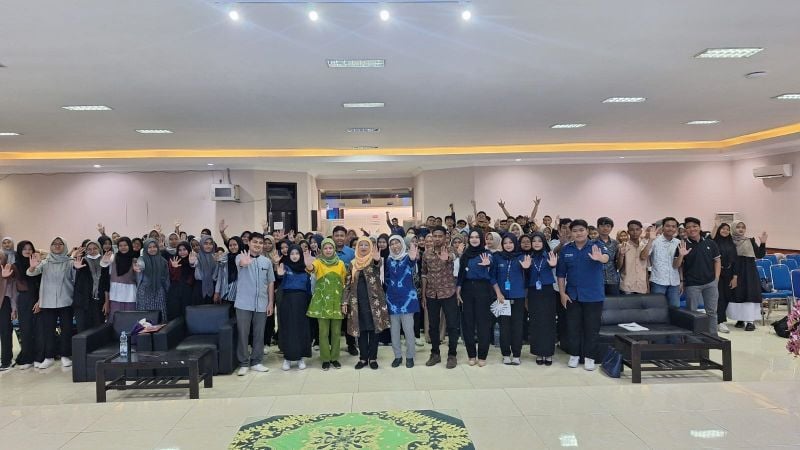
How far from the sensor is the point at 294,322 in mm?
5801

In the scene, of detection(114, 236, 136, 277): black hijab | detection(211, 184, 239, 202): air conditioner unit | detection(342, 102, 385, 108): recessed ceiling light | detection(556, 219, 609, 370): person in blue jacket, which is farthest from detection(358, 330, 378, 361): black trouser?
detection(211, 184, 239, 202): air conditioner unit

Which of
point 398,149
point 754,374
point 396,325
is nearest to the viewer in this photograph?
point 754,374

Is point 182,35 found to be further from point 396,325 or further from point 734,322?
point 734,322

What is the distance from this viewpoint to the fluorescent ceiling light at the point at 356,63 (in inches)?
199

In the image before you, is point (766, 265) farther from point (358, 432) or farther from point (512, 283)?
point (358, 432)

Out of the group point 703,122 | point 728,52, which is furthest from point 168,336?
point 703,122

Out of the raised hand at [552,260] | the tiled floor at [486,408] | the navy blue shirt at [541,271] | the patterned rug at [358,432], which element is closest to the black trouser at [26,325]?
the tiled floor at [486,408]

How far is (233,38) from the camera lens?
14.3 ft

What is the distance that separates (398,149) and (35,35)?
8.31 meters

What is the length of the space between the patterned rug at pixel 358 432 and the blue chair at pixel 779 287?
6760 mm

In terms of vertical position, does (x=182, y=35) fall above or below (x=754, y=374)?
above

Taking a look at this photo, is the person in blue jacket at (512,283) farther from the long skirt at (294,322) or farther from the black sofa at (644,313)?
the long skirt at (294,322)

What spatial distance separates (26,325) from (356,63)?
538 cm

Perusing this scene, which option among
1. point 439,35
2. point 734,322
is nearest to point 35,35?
point 439,35
